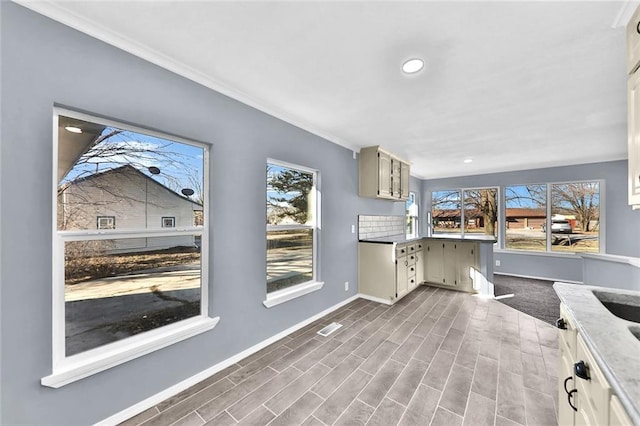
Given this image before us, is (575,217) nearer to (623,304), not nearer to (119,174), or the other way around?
(623,304)

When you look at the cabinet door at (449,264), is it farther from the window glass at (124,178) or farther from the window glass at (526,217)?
the window glass at (124,178)

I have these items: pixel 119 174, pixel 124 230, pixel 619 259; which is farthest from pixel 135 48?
pixel 619 259

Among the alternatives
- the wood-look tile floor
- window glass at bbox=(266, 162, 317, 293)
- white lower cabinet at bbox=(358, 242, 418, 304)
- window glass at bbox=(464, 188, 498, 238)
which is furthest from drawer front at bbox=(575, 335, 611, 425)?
window glass at bbox=(464, 188, 498, 238)

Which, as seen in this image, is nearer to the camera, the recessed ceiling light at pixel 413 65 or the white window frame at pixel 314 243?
the recessed ceiling light at pixel 413 65

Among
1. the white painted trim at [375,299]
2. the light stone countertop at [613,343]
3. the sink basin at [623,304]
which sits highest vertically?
the light stone countertop at [613,343]

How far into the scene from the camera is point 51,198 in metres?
1.37

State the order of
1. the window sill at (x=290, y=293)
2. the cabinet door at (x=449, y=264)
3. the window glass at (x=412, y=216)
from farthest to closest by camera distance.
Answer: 1. the window glass at (x=412, y=216)
2. the cabinet door at (x=449, y=264)
3. the window sill at (x=290, y=293)

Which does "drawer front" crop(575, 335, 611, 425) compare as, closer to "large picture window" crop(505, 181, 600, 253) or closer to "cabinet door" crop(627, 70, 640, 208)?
"cabinet door" crop(627, 70, 640, 208)

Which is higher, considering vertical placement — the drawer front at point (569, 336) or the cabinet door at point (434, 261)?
the drawer front at point (569, 336)

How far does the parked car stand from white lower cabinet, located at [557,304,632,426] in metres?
A: 5.05

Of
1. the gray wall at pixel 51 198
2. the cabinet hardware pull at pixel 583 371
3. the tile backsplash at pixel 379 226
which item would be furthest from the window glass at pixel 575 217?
the gray wall at pixel 51 198

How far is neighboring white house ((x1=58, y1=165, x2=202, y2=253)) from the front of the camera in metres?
1.48

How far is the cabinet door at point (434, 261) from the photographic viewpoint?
15.0ft

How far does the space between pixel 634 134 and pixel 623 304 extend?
95cm
